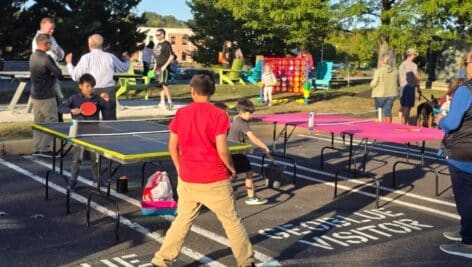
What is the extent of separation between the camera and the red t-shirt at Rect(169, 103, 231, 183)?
4.50m

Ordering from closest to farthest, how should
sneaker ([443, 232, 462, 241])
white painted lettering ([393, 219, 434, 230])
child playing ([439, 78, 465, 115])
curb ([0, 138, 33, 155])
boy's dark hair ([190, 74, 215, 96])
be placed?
boy's dark hair ([190, 74, 215, 96])
sneaker ([443, 232, 462, 241])
white painted lettering ([393, 219, 434, 230])
child playing ([439, 78, 465, 115])
curb ([0, 138, 33, 155])

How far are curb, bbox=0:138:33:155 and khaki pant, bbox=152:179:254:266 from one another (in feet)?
19.7

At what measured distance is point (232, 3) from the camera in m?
21.8

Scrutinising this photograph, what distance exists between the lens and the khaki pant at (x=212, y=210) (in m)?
4.54

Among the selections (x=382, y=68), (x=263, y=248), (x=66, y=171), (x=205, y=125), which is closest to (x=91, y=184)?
(x=66, y=171)

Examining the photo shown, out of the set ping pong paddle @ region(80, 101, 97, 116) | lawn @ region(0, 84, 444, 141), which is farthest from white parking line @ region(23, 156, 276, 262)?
lawn @ region(0, 84, 444, 141)

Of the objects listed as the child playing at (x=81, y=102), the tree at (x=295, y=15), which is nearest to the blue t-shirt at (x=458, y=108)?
the child playing at (x=81, y=102)

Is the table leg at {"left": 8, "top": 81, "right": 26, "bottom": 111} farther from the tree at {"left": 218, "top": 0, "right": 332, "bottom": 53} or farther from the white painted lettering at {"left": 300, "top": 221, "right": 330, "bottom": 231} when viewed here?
the white painted lettering at {"left": 300, "top": 221, "right": 330, "bottom": 231}

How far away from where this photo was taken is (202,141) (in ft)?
14.8

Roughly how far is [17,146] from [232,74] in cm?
1657

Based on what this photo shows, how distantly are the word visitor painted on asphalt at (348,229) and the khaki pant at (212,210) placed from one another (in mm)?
1247

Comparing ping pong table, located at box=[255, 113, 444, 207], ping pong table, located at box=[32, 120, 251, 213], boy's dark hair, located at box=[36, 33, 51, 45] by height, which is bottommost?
ping pong table, located at box=[255, 113, 444, 207]

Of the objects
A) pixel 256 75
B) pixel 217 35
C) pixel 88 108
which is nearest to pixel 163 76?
pixel 88 108

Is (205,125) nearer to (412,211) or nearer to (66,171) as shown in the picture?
(412,211)
